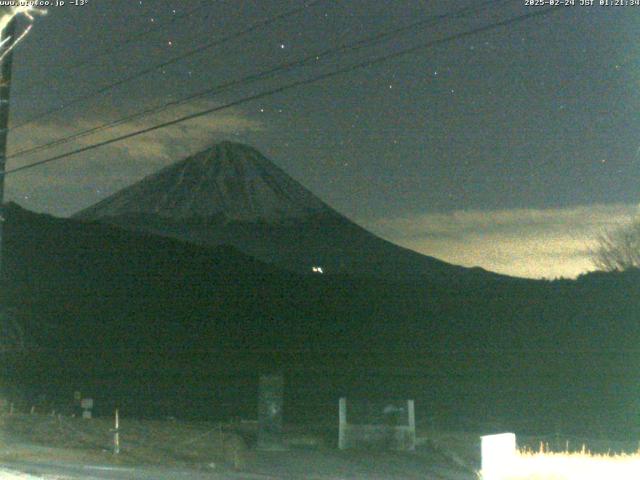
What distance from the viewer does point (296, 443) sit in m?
24.4

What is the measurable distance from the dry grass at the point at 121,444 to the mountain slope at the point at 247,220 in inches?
4807

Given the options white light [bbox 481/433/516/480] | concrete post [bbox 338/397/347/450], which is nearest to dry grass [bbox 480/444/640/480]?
white light [bbox 481/433/516/480]

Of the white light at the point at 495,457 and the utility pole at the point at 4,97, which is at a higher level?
the utility pole at the point at 4,97

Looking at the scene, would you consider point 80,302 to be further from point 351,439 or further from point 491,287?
point 351,439

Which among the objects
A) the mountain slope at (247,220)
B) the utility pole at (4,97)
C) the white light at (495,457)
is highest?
the mountain slope at (247,220)

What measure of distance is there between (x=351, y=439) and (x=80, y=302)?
81.8 m

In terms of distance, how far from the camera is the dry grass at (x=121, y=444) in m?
16.0

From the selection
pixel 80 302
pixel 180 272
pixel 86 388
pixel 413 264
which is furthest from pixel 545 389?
pixel 413 264

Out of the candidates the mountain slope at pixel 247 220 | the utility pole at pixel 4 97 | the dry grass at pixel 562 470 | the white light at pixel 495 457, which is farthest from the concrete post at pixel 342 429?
the mountain slope at pixel 247 220

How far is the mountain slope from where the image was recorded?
15562 cm

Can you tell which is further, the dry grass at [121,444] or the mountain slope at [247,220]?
the mountain slope at [247,220]

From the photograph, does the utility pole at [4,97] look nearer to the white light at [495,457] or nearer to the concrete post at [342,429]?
the white light at [495,457]

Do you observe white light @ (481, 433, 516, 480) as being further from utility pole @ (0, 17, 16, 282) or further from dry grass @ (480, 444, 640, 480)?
utility pole @ (0, 17, 16, 282)

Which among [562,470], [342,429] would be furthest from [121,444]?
[562,470]
